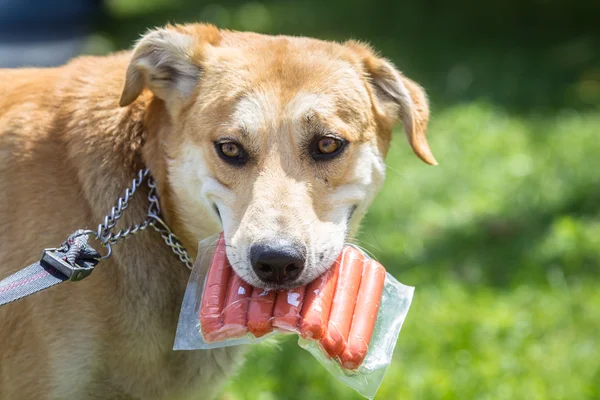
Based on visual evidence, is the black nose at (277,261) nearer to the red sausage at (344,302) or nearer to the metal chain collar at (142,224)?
the red sausage at (344,302)

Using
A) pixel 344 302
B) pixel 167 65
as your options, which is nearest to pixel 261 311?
pixel 344 302

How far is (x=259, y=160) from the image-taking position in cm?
308

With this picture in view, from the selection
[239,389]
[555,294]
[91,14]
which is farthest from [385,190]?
[91,14]

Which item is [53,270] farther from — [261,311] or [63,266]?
[261,311]

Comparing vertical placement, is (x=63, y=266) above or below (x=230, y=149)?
below

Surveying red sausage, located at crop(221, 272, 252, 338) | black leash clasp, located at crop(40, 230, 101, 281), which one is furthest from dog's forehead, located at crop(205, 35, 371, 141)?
black leash clasp, located at crop(40, 230, 101, 281)

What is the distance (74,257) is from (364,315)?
3.45 ft

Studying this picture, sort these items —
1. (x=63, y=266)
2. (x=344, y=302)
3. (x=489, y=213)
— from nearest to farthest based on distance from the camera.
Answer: (x=63, y=266) < (x=344, y=302) < (x=489, y=213)

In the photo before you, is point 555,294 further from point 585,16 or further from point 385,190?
point 585,16

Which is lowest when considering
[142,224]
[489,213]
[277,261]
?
[489,213]

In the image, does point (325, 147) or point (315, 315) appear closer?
point (315, 315)

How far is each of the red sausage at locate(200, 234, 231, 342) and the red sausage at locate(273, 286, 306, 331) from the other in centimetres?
21

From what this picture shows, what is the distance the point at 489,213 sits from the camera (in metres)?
5.93

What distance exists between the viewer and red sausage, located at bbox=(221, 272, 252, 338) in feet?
9.20
